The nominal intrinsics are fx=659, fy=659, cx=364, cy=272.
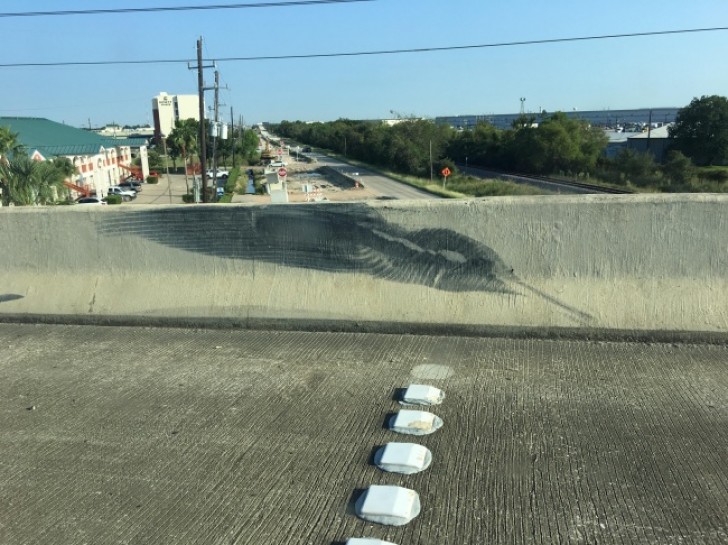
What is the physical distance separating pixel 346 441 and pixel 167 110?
19715cm

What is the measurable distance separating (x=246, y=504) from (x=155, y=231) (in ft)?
14.3

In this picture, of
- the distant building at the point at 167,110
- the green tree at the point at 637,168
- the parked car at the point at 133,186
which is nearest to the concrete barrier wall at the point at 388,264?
the green tree at the point at 637,168

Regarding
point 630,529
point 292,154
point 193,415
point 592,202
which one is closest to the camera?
point 630,529

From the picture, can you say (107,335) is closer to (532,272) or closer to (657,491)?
(532,272)

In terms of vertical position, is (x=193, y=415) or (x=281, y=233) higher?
(x=281, y=233)

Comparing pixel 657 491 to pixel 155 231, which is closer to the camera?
pixel 657 491

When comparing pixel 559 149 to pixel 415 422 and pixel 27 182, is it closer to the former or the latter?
pixel 27 182

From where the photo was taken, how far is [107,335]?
6.93 meters

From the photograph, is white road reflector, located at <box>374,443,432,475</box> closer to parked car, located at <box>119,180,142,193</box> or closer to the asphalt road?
the asphalt road

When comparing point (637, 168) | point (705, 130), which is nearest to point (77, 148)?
point (637, 168)

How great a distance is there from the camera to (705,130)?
73688 mm

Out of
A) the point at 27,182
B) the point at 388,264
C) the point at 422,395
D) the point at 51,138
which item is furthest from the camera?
the point at 51,138

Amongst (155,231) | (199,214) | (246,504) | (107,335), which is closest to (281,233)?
Result: (199,214)

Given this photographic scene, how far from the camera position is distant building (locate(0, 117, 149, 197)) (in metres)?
63.1
